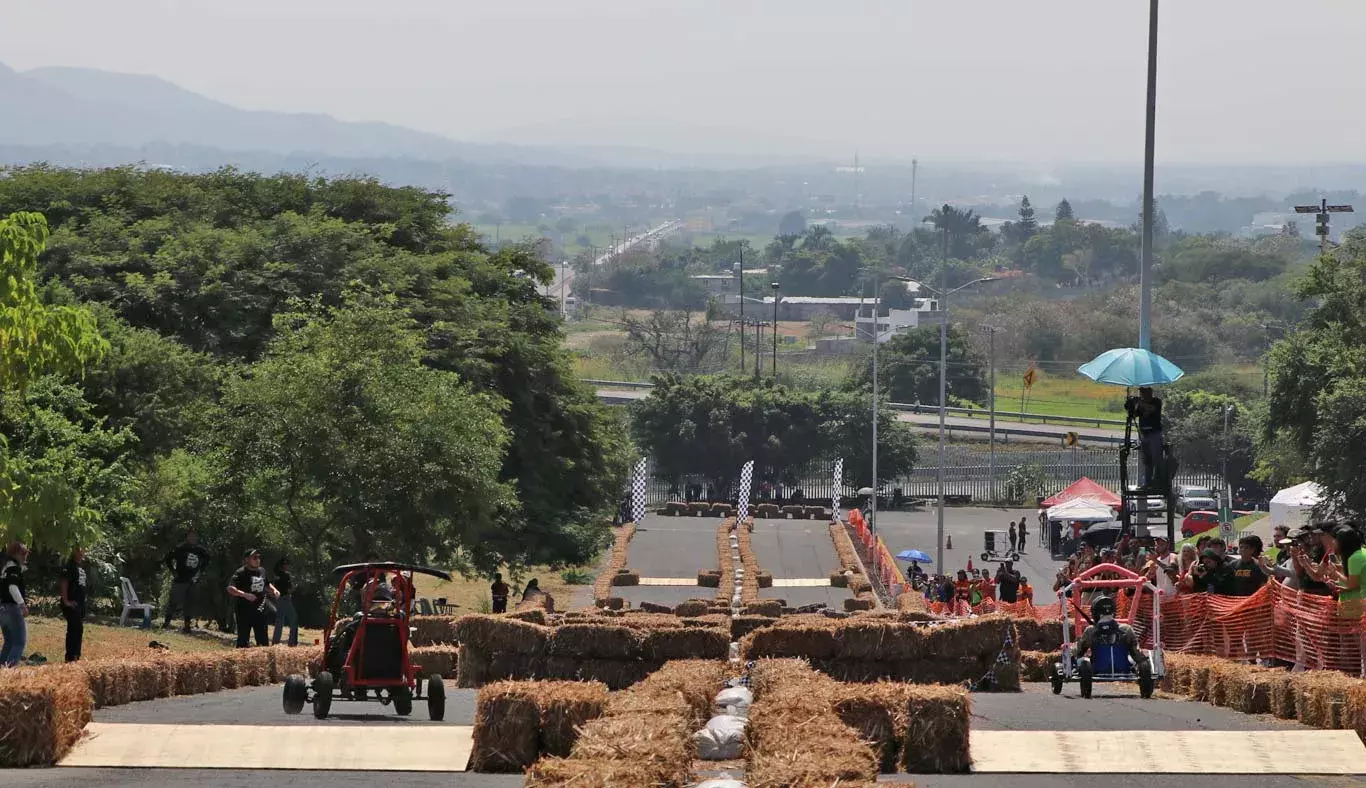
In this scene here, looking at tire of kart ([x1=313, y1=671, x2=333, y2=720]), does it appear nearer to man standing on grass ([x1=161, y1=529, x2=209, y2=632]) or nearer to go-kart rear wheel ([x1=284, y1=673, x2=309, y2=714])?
go-kart rear wheel ([x1=284, y1=673, x2=309, y2=714])

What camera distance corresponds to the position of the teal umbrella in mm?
25234

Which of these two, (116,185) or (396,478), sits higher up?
(116,185)

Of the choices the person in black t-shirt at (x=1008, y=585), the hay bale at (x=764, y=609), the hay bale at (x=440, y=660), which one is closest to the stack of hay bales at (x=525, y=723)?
the hay bale at (x=440, y=660)

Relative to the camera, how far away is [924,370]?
152 metres

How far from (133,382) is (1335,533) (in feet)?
112

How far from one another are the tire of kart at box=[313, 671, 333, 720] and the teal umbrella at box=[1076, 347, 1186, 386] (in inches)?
462

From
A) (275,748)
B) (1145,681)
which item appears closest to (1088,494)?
(1145,681)

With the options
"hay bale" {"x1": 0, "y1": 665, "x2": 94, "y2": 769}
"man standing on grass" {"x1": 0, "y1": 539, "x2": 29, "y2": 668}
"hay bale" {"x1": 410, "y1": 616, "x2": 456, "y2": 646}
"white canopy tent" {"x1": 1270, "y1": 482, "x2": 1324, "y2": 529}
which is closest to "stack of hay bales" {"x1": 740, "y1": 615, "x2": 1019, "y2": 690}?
"man standing on grass" {"x1": 0, "y1": 539, "x2": 29, "y2": 668}

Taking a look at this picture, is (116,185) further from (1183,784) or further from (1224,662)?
(1183,784)

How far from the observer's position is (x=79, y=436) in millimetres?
34375

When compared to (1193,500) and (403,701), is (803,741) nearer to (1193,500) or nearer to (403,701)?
(403,701)

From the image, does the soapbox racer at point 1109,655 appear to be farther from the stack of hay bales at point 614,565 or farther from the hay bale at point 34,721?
the stack of hay bales at point 614,565

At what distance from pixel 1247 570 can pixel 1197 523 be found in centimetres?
5443

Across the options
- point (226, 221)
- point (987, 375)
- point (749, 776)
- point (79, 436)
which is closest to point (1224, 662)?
point (749, 776)
